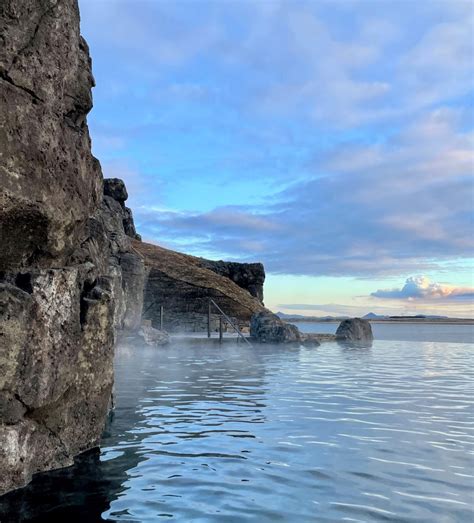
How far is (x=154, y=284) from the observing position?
149ft

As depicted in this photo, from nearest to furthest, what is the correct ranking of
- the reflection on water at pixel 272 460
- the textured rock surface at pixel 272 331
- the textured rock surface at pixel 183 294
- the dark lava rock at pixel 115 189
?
the reflection on water at pixel 272 460, the textured rock surface at pixel 272 331, the dark lava rock at pixel 115 189, the textured rock surface at pixel 183 294

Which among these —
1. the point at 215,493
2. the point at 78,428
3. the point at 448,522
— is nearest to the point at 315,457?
the point at 215,493

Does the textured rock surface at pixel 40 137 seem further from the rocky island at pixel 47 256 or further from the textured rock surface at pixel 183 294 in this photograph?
the textured rock surface at pixel 183 294

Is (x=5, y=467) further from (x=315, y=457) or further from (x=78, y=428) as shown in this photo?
(x=315, y=457)

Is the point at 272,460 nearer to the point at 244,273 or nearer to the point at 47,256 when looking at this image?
the point at 47,256

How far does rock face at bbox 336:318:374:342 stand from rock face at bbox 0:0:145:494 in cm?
4113

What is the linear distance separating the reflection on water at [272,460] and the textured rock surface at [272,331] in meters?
24.6

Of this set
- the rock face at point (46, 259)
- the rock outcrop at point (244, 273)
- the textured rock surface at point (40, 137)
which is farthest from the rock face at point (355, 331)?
the textured rock surface at point (40, 137)

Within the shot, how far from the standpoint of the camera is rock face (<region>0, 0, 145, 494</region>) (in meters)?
6.84

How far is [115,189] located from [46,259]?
39100 millimetres

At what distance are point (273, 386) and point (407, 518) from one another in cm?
1123

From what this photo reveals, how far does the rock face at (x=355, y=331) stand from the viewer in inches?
1895

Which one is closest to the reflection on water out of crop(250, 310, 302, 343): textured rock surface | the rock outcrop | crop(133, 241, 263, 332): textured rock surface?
crop(250, 310, 302, 343): textured rock surface

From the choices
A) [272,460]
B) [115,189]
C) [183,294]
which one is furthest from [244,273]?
[272,460]
